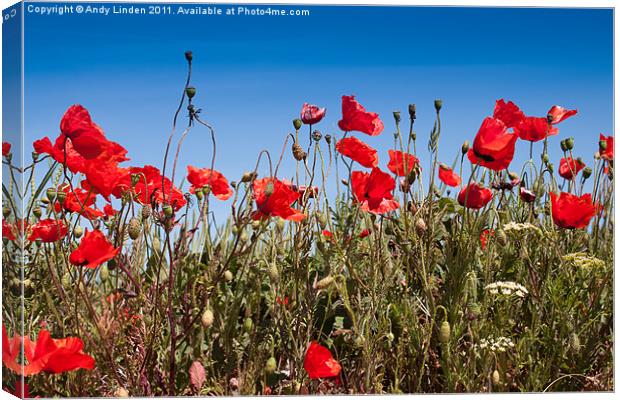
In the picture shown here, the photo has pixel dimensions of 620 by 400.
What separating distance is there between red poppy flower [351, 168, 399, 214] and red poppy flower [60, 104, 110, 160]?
0.77 metres

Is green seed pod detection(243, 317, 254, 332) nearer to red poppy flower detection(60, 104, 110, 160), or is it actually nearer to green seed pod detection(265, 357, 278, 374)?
green seed pod detection(265, 357, 278, 374)

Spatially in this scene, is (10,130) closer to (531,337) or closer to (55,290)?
(55,290)

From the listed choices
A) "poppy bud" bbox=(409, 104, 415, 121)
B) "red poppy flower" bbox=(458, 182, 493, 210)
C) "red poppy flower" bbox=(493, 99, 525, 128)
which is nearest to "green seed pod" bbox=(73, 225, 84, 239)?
"poppy bud" bbox=(409, 104, 415, 121)

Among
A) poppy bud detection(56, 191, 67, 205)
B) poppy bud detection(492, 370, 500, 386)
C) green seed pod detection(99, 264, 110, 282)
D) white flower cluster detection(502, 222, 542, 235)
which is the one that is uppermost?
poppy bud detection(56, 191, 67, 205)

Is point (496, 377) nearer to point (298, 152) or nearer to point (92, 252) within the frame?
point (298, 152)

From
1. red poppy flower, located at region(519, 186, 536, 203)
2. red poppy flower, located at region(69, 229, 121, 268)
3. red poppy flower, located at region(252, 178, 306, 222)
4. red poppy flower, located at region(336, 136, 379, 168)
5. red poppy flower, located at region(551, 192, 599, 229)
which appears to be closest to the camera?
red poppy flower, located at region(69, 229, 121, 268)

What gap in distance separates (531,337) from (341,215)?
688mm

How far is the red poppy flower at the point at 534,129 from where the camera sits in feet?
10.7

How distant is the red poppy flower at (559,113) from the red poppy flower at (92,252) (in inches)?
54.5

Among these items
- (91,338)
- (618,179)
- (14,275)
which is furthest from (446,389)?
(14,275)

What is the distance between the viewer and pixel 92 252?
2846 millimetres

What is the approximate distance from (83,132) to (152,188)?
0.85 ft

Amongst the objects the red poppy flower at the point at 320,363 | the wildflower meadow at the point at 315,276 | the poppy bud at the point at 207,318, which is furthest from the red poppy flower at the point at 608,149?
the poppy bud at the point at 207,318

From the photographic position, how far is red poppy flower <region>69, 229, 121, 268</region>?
2838mm
